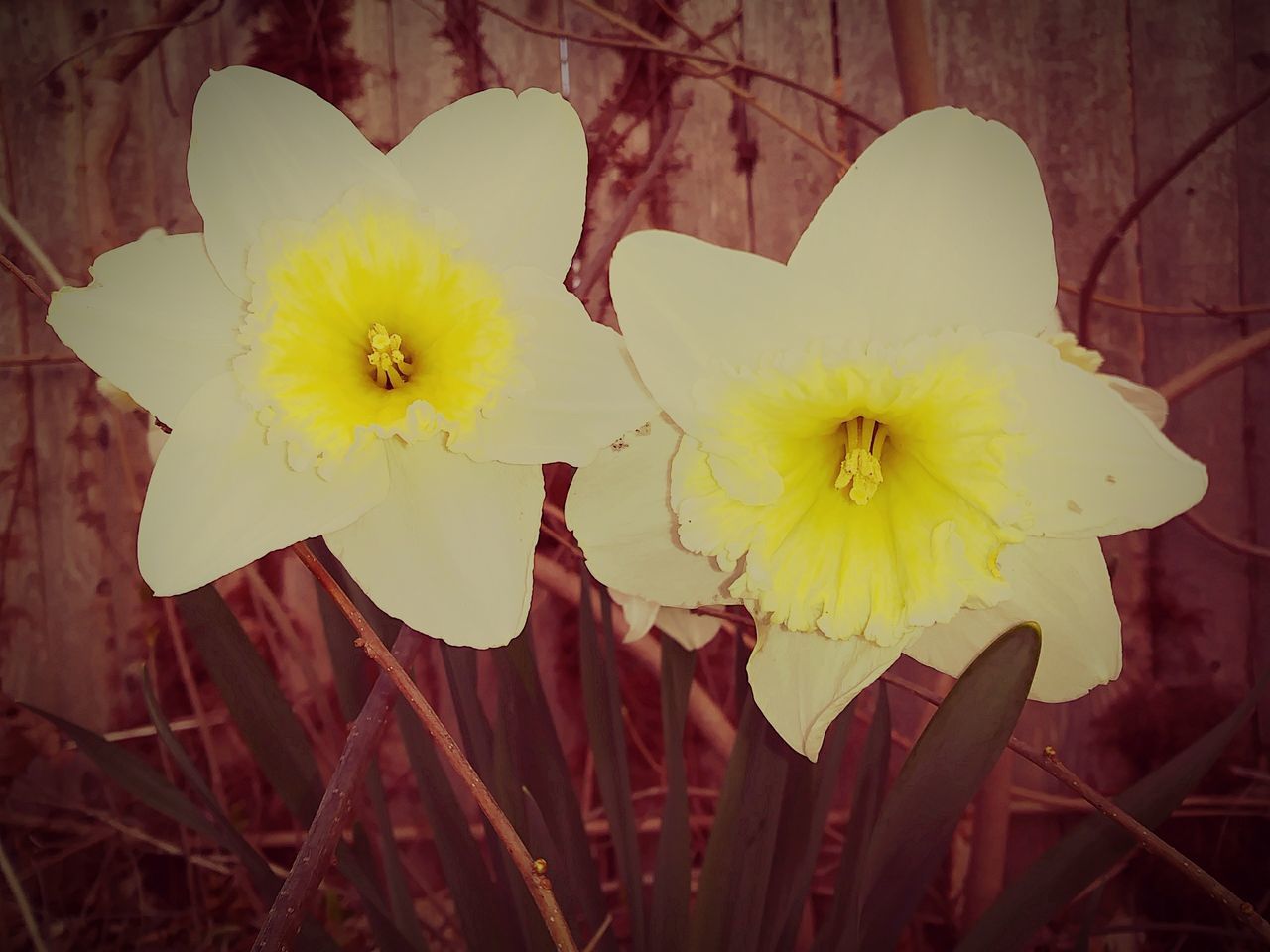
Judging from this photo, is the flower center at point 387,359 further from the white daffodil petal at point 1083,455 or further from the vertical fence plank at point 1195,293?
the vertical fence plank at point 1195,293

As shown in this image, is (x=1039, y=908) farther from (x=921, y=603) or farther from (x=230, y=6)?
(x=230, y=6)

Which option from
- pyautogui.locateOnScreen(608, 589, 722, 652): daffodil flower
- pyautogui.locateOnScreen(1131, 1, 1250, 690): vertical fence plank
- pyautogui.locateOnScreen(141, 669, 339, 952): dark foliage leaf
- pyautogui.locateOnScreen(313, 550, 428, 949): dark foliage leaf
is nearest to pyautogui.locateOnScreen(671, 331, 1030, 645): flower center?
pyautogui.locateOnScreen(608, 589, 722, 652): daffodil flower

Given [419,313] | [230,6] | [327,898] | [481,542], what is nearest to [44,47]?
[230,6]

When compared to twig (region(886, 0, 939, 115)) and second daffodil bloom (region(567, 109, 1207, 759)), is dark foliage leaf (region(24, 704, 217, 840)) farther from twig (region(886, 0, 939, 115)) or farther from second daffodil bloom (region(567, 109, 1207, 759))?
twig (region(886, 0, 939, 115))

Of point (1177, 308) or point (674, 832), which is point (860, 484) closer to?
point (674, 832)

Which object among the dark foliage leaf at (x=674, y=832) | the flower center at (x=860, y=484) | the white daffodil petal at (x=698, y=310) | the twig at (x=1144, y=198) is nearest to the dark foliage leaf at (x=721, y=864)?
the dark foliage leaf at (x=674, y=832)
